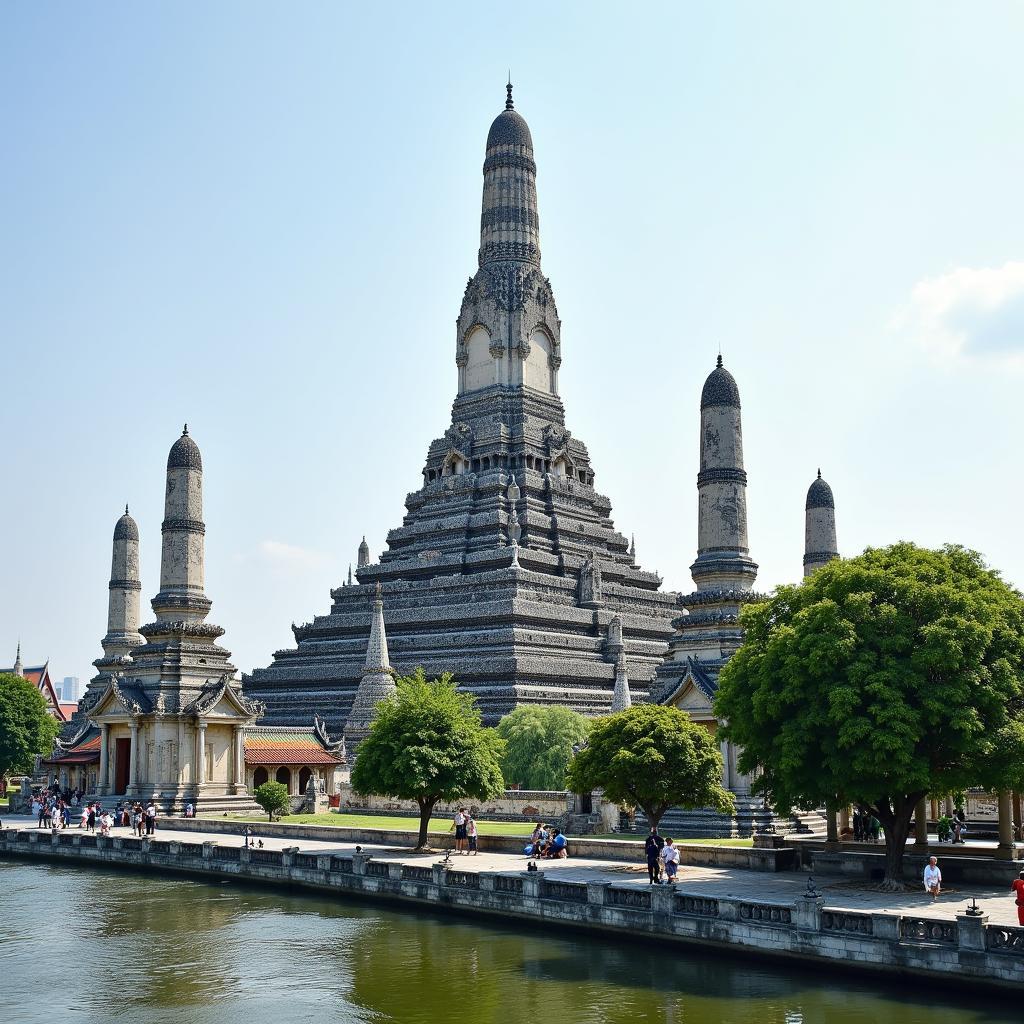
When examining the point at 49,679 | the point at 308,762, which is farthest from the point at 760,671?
the point at 49,679

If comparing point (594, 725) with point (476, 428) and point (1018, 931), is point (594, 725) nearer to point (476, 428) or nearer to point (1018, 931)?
point (1018, 931)

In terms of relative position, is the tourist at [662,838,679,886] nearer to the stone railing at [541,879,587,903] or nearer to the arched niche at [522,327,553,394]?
the stone railing at [541,879,587,903]

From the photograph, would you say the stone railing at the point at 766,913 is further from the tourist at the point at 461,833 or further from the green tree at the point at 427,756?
the green tree at the point at 427,756

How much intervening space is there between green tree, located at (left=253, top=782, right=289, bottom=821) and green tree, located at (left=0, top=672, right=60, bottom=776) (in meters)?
19.5

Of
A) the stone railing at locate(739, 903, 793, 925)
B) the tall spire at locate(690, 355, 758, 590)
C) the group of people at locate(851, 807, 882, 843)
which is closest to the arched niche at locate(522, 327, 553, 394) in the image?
the tall spire at locate(690, 355, 758, 590)

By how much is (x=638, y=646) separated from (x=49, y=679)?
195 feet

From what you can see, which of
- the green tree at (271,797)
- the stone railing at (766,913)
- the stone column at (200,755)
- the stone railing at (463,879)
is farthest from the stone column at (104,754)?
the stone railing at (766,913)

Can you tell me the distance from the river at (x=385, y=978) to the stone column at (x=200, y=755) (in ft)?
69.7

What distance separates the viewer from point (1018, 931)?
20.6m

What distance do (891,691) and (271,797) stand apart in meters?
30.5

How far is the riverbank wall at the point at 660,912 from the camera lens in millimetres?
21141

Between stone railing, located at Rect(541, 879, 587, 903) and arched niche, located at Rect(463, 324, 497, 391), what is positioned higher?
arched niche, located at Rect(463, 324, 497, 391)

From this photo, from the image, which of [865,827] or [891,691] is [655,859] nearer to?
[891,691]

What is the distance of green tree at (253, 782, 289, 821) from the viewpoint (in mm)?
50844
